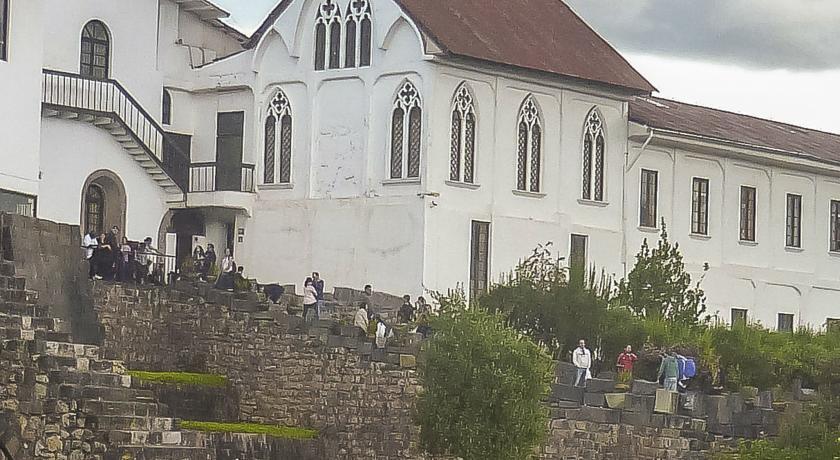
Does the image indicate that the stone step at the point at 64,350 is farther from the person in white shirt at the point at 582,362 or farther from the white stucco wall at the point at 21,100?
the white stucco wall at the point at 21,100

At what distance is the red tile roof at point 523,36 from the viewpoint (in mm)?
49719

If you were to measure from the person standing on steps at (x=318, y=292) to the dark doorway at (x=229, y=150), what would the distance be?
5.66 metres

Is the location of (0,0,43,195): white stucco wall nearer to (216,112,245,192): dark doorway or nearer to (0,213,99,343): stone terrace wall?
(0,213,99,343): stone terrace wall

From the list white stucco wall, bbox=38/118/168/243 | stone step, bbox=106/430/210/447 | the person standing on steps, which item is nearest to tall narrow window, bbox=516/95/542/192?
the person standing on steps

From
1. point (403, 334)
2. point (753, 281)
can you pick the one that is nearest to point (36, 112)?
point (403, 334)

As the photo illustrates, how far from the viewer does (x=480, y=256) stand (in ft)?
165

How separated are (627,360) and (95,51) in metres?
17.2

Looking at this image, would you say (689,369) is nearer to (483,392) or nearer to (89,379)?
(483,392)

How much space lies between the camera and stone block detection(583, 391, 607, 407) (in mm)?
37438

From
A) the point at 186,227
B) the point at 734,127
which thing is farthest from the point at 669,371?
the point at 734,127

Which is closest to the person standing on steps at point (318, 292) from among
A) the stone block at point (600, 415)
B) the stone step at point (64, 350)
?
the stone block at point (600, 415)

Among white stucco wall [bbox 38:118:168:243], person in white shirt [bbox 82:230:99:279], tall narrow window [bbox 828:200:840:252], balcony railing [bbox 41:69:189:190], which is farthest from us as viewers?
tall narrow window [bbox 828:200:840:252]

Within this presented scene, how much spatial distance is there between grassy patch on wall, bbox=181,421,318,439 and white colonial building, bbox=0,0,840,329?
891cm

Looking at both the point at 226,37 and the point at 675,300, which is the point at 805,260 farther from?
the point at 226,37
